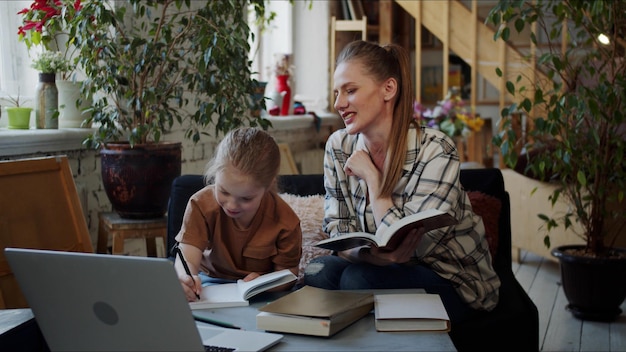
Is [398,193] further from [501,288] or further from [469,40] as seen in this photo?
[469,40]

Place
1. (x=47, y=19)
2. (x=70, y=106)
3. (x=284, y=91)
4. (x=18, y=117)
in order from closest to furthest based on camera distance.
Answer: (x=47, y=19), (x=18, y=117), (x=70, y=106), (x=284, y=91)

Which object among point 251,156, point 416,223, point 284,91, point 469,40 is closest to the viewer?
point 416,223

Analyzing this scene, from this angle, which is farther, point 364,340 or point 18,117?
point 18,117

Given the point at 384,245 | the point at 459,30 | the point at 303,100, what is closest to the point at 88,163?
the point at 384,245

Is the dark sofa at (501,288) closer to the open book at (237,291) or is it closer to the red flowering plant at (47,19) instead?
the open book at (237,291)

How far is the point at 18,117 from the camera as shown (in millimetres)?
3090

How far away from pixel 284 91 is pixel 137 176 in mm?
2403

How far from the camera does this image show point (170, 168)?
2.99 meters

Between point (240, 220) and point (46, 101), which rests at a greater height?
point (46, 101)

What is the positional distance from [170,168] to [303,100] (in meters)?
3.15

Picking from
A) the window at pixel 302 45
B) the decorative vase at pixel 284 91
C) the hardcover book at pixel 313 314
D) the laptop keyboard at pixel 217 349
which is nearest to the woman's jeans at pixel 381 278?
the hardcover book at pixel 313 314

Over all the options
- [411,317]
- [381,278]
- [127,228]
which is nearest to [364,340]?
[411,317]

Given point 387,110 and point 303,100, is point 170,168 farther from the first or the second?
point 303,100

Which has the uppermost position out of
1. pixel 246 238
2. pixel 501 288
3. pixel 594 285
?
pixel 246 238
